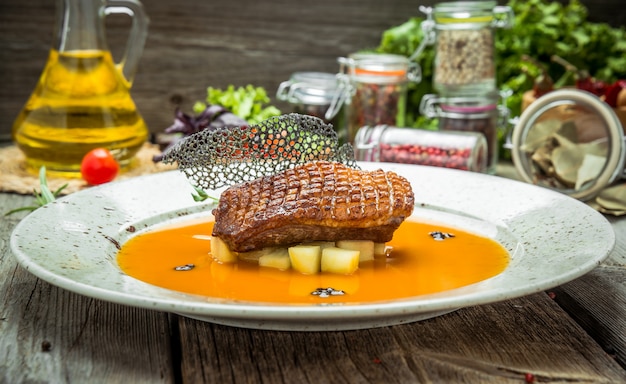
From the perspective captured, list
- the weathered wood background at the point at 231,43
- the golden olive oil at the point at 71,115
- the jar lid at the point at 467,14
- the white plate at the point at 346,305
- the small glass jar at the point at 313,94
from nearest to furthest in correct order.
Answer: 1. the white plate at the point at 346,305
2. the golden olive oil at the point at 71,115
3. the jar lid at the point at 467,14
4. the small glass jar at the point at 313,94
5. the weathered wood background at the point at 231,43

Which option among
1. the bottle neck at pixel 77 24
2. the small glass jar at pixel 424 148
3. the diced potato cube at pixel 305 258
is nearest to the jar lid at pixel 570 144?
the small glass jar at pixel 424 148

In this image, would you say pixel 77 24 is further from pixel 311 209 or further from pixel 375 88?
pixel 311 209

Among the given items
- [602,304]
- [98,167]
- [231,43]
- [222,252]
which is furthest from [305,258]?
[231,43]

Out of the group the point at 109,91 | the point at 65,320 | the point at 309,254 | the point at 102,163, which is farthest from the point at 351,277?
the point at 109,91

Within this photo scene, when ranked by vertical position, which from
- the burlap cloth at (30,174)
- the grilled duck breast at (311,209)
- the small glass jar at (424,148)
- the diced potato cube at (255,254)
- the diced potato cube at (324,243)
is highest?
the grilled duck breast at (311,209)

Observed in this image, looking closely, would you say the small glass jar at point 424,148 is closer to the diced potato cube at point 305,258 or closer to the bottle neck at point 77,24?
the bottle neck at point 77,24

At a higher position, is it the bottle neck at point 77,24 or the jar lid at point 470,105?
the bottle neck at point 77,24
